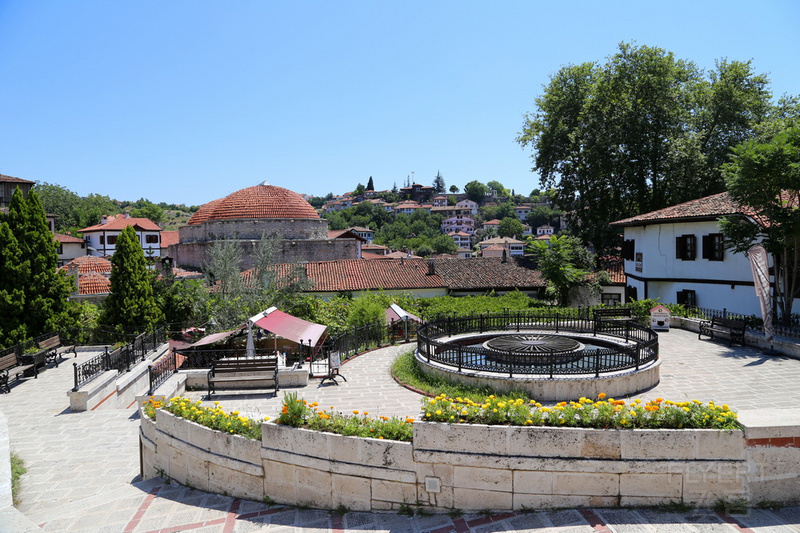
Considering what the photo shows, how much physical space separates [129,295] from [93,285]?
872 centimetres

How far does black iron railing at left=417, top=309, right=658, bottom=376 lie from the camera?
10353 mm

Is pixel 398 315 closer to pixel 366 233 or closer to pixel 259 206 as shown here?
pixel 259 206

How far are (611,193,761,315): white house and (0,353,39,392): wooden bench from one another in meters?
23.2

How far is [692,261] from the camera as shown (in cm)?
2227

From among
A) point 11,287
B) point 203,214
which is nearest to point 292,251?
point 203,214

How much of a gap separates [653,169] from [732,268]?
12810mm

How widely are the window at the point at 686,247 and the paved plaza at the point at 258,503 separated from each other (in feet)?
27.4

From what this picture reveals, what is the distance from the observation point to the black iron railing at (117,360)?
40.5ft

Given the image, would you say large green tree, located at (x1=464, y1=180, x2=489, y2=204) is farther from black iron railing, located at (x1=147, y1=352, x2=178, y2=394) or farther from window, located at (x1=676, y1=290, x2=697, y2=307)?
black iron railing, located at (x1=147, y1=352, x2=178, y2=394)

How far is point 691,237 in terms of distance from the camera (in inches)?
877

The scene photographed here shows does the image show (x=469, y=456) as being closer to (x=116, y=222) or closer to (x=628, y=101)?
(x=628, y=101)

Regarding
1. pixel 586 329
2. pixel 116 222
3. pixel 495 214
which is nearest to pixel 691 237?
pixel 586 329

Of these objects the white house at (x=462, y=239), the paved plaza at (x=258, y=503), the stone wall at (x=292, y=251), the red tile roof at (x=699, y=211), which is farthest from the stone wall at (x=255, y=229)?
the white house at (x=462, y=239)

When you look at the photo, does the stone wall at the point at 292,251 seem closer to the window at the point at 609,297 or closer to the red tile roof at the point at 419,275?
the red tile roof at the point at 419,275
